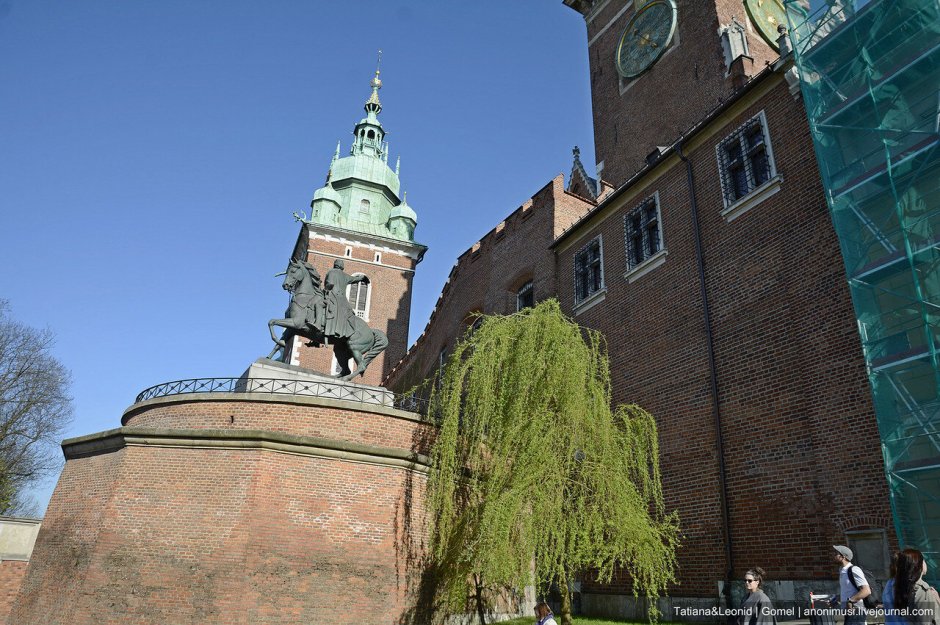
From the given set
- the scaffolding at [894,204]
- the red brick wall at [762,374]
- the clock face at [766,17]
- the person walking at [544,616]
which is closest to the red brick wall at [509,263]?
the red brick wall at [762,374]

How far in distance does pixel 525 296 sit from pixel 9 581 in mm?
15672

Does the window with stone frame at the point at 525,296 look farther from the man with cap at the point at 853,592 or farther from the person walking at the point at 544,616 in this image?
the man with cap at the point at 853,592

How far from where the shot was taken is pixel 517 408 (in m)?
11.0

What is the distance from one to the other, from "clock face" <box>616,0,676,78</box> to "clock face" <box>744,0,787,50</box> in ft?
8.84

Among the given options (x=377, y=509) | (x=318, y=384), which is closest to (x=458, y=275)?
(x=318, y=384)

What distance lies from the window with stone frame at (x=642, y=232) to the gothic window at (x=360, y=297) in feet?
83.2

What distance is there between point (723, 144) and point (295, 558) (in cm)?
1245

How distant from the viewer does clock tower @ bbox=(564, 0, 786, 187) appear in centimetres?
2109

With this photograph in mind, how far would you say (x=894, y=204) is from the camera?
34.4ft

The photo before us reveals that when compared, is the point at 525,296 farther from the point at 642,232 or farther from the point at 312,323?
the point at 312,323

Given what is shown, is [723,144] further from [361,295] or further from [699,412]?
[361,295]

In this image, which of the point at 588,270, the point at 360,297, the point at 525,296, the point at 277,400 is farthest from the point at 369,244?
the point at 277,400

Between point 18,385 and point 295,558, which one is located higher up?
point 18,385

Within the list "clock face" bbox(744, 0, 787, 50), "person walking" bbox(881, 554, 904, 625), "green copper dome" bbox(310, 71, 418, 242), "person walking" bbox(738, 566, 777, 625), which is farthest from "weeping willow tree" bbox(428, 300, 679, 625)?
"green copper dome" bbox(310, 71, 418, 242)
